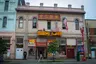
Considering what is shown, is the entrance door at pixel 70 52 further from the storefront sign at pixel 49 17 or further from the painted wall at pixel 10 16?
the painted wall at pixel 10 16

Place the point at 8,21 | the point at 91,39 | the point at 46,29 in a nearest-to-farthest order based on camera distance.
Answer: the point at 8,21, the point at 46,29, the point at 91,39

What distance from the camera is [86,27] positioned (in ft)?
129

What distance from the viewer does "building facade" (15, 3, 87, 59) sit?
35.5m

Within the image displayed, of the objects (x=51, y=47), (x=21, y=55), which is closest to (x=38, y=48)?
(x=21, y=55)

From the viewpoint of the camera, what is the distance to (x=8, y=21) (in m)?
36.0

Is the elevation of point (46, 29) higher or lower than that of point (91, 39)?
higher

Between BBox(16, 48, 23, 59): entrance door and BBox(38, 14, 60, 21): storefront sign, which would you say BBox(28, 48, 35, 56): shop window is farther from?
BBox(38, 14, 60, 21): storefront sign

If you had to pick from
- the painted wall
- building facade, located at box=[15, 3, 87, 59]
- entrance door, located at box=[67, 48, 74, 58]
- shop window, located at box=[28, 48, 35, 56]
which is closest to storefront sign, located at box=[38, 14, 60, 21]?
building facade, located at box=[15, 3, 87, 59]

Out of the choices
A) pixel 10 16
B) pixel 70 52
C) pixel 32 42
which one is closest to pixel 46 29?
pixel 32 42

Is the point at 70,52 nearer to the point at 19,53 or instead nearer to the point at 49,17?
the point at 49,17

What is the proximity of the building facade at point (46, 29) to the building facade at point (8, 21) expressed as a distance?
86 cm

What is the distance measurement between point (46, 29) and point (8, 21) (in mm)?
8173

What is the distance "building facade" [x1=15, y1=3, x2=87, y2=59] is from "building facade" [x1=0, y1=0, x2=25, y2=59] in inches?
33.7

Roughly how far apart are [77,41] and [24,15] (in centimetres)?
1258
